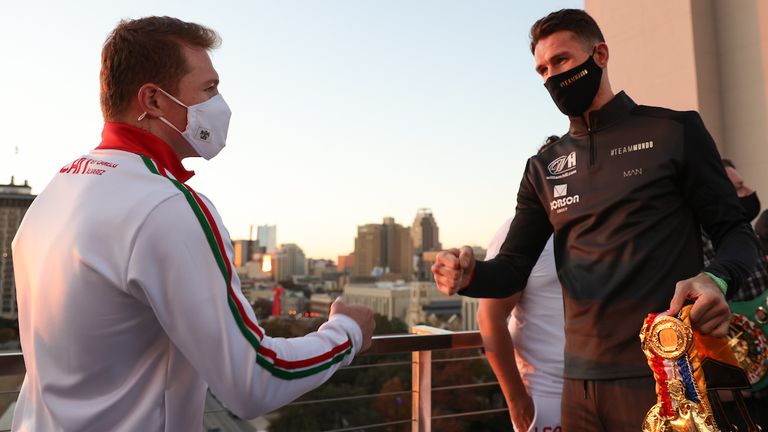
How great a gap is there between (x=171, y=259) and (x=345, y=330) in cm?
44

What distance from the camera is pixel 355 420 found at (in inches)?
1220

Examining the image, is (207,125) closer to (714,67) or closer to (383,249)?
(714,67)

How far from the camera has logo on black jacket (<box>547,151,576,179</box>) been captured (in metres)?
1.57

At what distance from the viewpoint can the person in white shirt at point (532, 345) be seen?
195 cm

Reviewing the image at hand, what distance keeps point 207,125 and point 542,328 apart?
135 centimetres

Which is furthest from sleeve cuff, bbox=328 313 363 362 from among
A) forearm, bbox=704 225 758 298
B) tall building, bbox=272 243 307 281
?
tall building, bbox=272 243 307 281

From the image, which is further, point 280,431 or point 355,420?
point 355,420

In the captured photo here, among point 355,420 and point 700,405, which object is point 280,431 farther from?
point 700,405

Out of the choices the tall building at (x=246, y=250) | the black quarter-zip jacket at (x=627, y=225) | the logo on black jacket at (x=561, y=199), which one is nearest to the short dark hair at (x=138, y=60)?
the black quarter-zip jacket at (x=627, y=225)

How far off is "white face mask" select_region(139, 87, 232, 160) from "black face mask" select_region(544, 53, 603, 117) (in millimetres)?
928

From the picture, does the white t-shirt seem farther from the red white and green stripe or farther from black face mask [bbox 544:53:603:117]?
the red white and green stripe

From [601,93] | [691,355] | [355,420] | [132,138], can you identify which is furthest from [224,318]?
[355,420]

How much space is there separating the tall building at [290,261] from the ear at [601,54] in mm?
101668

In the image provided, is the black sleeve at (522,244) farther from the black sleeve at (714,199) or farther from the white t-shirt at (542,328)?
the black sleeve at (714,199)
